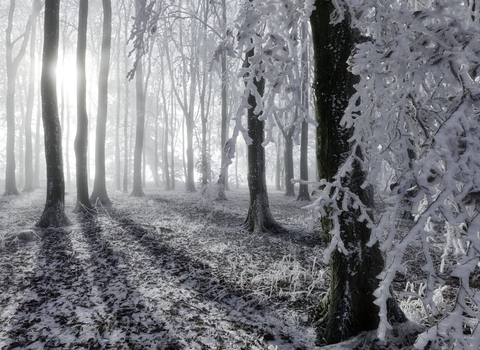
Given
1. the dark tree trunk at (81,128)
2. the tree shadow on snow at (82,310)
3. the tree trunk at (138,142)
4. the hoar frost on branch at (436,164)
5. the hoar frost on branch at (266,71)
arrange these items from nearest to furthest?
the hoar frost on branch at (436,164), the hoar frost on branch at (266,71), the tree shadow on snow at (82,310), the dark tree trunk at (81,128), the tree trunk at (138,142)

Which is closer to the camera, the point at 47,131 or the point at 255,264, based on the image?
the point at 255,264

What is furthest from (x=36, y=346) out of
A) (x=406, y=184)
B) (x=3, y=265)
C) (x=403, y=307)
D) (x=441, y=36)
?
(x=441, y=36)

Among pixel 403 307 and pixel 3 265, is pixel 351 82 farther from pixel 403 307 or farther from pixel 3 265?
pixel 3 265

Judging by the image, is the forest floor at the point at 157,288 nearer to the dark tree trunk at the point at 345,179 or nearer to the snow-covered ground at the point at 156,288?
the snow-covered ground at the point at 156,288

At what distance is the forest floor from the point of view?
3.01m

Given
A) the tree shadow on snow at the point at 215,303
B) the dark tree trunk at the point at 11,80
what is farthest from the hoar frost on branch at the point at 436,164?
the dark tree trunk at the point at 11,80

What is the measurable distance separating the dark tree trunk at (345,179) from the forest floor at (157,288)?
1.88 feet

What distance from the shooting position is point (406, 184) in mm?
1421

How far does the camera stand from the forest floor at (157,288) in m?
3.01

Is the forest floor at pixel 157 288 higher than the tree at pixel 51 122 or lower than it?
lower

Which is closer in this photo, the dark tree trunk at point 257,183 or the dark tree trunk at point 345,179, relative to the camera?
the dark tree trunk at point 345,179

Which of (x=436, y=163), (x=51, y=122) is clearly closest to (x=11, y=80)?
(x=51, y=122)

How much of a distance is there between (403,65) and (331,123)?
1057 mm

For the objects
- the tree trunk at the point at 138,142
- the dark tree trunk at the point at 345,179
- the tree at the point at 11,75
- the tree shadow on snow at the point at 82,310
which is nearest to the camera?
the dark tree trunk at the point at 345,179
